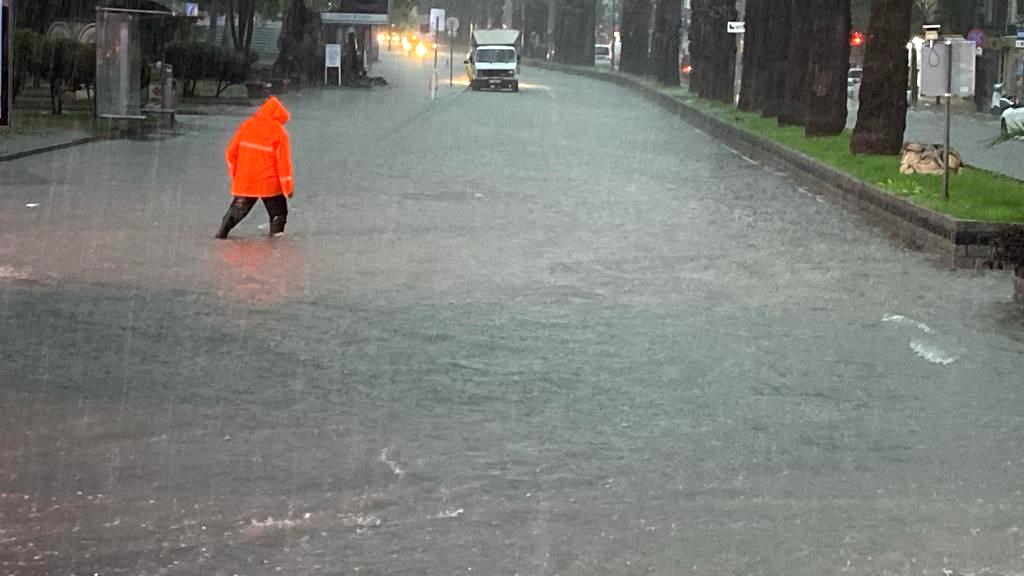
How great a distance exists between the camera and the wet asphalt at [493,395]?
7.04 meters

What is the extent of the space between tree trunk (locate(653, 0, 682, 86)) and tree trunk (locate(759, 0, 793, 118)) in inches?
1125

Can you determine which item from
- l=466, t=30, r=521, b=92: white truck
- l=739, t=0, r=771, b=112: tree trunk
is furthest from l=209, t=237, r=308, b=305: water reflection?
l=466, t=30, r=521, b=92: white truck

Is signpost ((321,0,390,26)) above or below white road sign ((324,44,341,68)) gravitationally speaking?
above

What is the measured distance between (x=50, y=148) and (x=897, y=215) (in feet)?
46.1

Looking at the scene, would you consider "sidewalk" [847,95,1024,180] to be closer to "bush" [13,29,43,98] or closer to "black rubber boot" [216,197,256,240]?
"black rubber boot" [216,197,256,240]

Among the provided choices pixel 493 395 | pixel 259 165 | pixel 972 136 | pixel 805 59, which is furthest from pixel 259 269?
pixel 972 136

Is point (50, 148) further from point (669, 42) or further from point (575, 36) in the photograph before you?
point (575, 36)

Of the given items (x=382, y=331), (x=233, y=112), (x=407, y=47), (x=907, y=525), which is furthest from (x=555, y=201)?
(x=407, y=47)

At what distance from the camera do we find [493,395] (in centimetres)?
1009

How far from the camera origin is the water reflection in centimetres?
1380

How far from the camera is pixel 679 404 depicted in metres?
9.95

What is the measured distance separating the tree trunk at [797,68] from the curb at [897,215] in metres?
1.99

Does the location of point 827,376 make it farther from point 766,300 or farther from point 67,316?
point 67,316

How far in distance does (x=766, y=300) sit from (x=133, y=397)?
6093mm
